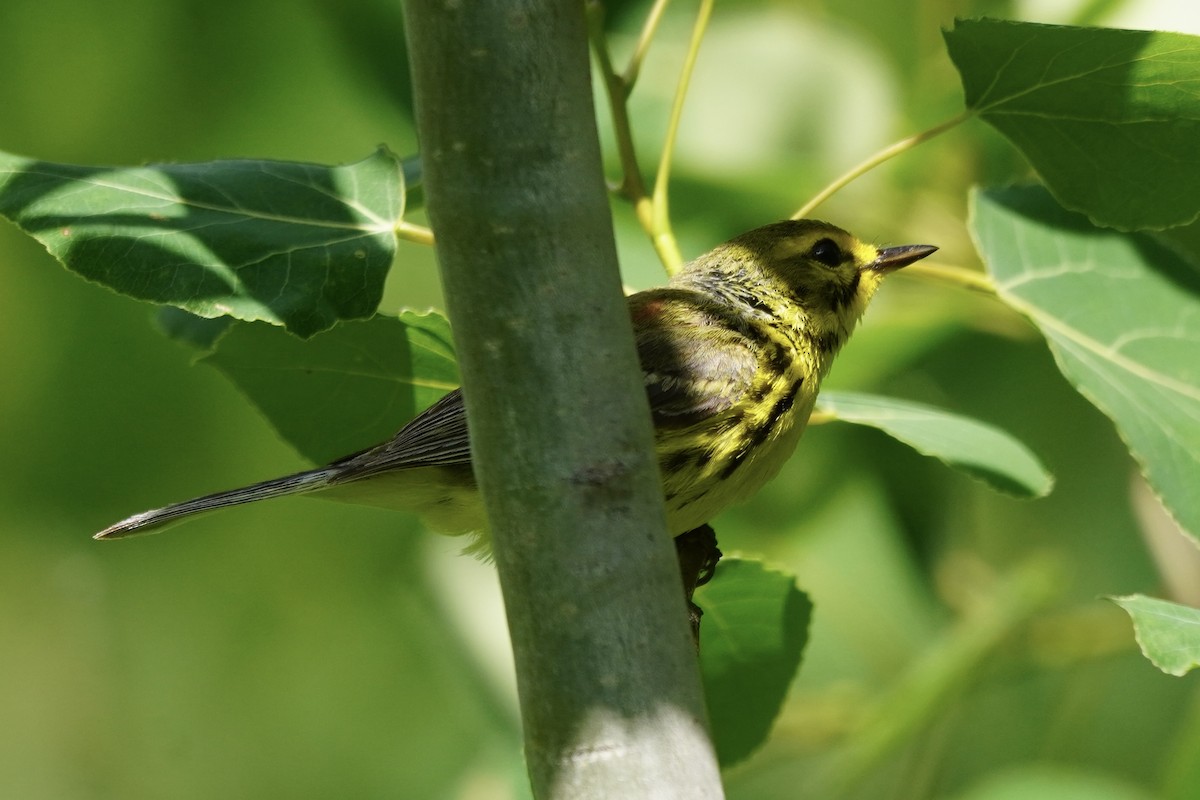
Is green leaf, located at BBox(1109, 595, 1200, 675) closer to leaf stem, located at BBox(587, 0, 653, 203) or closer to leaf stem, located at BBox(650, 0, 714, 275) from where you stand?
leaf stem, located at BBox(650, 0, 714, 275)

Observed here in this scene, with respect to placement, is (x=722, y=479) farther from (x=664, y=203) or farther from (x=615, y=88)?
(x=615, y=88)

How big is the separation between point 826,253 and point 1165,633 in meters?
Result: 1.28

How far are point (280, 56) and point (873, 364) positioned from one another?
418 cm

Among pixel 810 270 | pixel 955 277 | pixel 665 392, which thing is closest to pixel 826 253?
pixel 810 270

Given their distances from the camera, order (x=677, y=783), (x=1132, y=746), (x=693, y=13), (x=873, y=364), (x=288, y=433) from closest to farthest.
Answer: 1. (x=677, y=783)
2. (x=288, y=433)
3. (x=873, y=364)
4. (x=693, y=13)
5. (x=1132, y=746)

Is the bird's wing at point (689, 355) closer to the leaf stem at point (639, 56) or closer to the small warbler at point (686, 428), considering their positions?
the small warbler at point (686, 428)

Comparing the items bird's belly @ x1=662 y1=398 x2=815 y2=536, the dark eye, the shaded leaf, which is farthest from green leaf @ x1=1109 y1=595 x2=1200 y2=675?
the shaded leaf

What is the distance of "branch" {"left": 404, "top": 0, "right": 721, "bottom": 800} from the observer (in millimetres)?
1151

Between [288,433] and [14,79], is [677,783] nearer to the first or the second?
[288,433]

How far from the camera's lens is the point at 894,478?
12.4 feet

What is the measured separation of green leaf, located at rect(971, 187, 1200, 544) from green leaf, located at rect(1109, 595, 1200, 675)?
42 centimetres

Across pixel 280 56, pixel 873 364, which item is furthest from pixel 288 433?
pixel 280 56

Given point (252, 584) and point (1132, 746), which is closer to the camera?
point (1132, 746)

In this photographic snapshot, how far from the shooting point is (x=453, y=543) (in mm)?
3508
